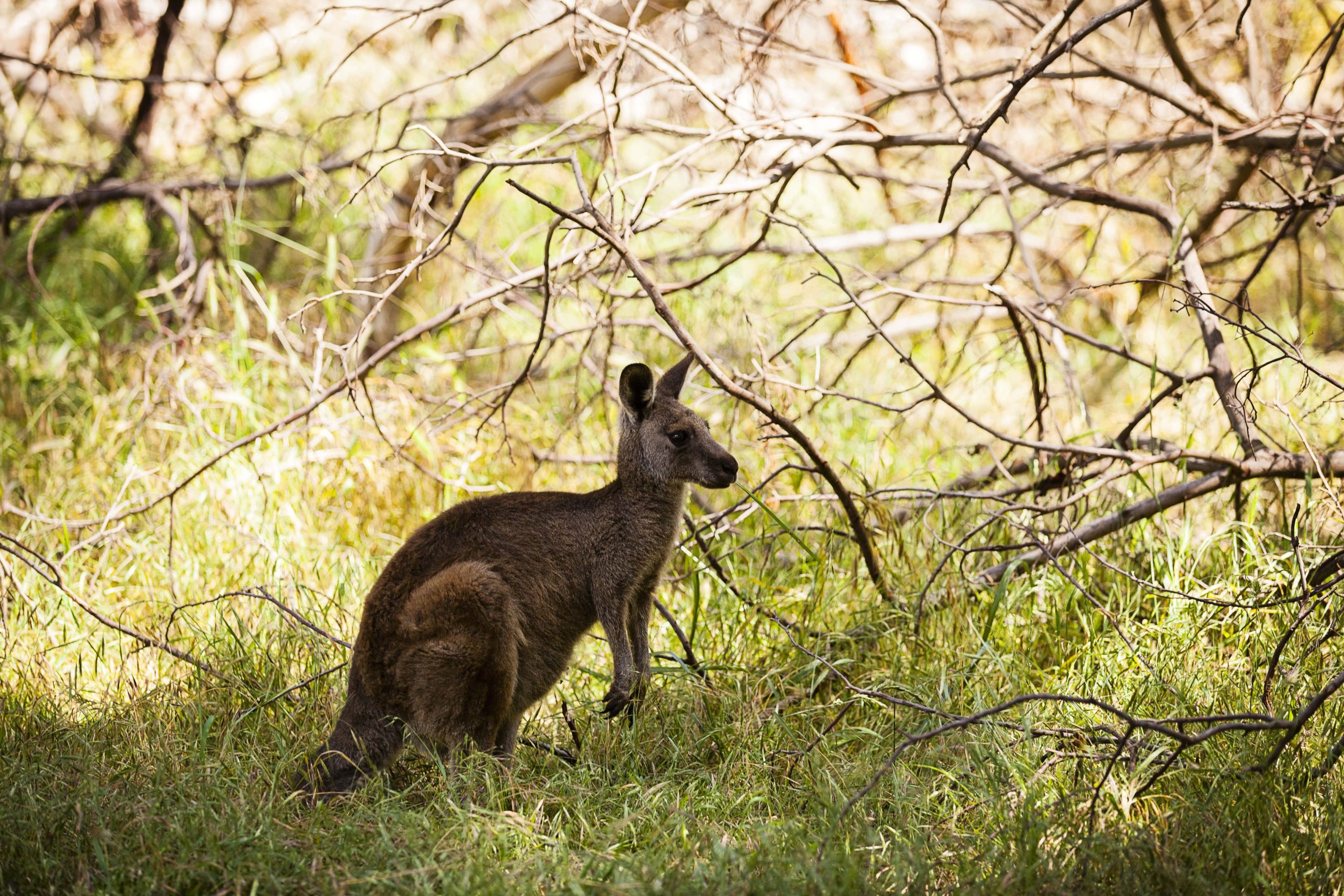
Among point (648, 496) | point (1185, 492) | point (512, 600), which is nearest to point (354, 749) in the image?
point (512, 600)

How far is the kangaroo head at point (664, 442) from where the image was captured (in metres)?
3.77

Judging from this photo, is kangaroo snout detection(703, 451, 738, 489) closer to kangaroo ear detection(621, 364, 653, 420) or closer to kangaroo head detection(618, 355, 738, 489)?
kangaroo head detection(618, 355, 738, 489)

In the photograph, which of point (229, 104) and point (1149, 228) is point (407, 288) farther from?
point (1149, 228)

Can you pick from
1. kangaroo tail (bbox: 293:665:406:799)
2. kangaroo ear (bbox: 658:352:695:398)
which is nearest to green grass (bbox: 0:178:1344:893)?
kangaroo tail (bbox: 293:665:406:799)

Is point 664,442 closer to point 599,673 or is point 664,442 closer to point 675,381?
point 675,381

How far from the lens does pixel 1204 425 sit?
5539mm

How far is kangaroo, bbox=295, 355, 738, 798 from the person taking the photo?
333 cm

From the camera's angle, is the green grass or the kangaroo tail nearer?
the green grass

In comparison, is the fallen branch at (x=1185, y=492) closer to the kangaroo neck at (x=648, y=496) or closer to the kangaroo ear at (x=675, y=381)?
the kangaroo neck at (x=648, y=496)

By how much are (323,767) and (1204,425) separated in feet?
14.3

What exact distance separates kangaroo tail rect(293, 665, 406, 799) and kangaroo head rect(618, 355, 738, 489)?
1126 mm

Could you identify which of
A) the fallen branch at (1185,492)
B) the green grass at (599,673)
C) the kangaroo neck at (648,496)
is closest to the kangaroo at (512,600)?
the kangaroo neck at (648,496)

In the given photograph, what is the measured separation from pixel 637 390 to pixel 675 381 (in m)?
0.23

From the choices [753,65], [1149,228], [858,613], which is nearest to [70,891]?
[858,613]
